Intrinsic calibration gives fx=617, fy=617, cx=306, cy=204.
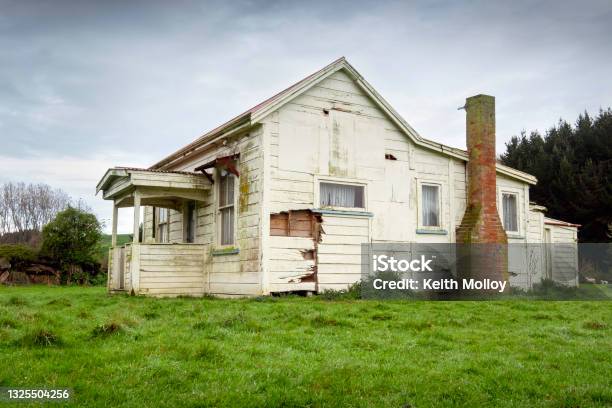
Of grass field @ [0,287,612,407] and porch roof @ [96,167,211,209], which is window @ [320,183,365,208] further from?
grass field @ [0,287,612,407]

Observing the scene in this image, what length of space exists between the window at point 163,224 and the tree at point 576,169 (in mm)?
21740

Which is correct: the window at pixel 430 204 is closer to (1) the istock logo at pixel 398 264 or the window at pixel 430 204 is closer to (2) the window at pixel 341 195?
(1) the istock logo at pixel 398 264

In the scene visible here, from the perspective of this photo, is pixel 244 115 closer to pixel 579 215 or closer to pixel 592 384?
pixel 592 384

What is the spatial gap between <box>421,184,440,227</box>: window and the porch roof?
6228 millimetres

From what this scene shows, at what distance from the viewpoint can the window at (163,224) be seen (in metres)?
21.1

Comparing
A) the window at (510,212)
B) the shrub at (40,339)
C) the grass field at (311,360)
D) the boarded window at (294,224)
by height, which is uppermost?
the window at (510,212)

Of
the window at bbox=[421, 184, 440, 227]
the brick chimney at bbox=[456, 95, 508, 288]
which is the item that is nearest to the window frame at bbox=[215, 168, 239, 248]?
the window at bbox=[421, 184, 440, 227]

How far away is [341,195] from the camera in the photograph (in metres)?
16.2

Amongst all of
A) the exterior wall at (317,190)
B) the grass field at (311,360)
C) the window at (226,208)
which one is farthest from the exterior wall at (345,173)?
the grass field at (311,360)

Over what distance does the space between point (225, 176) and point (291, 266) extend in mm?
3477

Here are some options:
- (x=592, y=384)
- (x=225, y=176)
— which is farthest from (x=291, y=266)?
(x=592, y=384)

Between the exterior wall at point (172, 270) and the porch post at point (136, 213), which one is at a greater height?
the porch post at point (136, 213)

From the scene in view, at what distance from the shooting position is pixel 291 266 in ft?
49.2

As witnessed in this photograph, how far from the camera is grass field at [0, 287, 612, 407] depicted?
5.08 metres
